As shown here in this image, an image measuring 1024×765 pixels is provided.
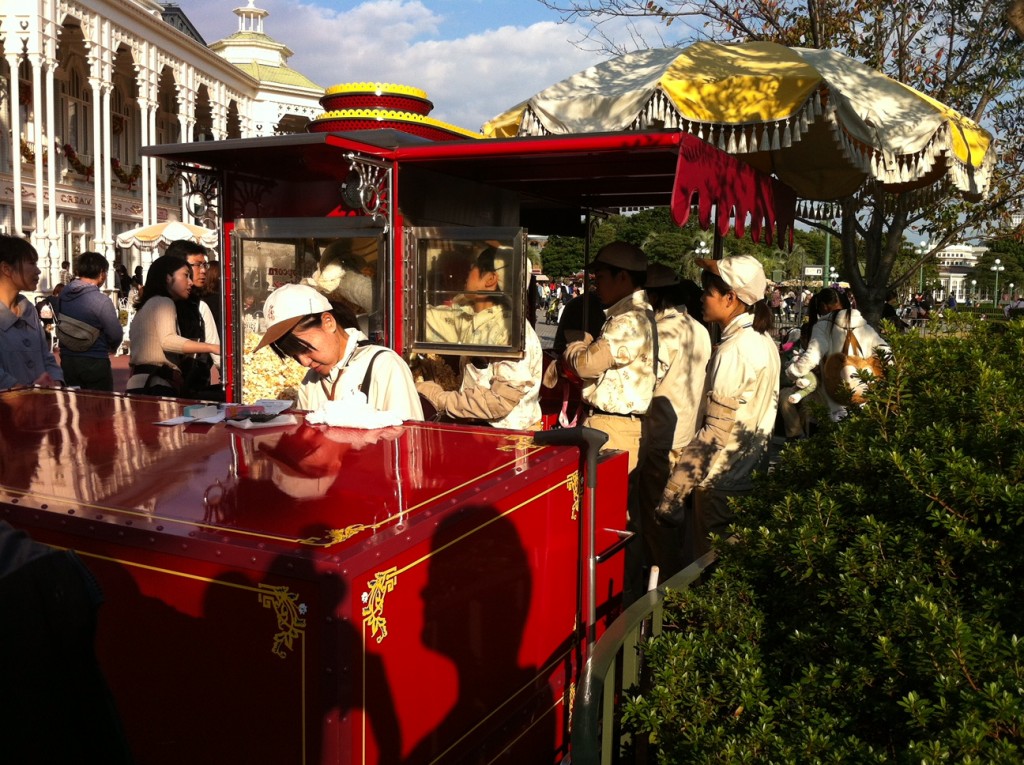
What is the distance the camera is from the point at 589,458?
11.0 feet

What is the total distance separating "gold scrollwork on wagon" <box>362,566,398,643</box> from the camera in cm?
218

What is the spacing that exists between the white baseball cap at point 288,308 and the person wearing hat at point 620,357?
5.48 ft

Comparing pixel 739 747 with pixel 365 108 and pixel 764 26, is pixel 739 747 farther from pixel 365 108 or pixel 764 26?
pixel 764 26

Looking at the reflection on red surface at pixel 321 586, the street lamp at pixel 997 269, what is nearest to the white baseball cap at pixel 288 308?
the reflection on red surface at pixel 321 586

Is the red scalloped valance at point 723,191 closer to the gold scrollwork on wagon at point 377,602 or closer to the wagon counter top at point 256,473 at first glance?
the wagon counter top at point 256,473

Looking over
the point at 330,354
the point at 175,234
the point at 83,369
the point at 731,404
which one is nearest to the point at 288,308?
the point at 330,354

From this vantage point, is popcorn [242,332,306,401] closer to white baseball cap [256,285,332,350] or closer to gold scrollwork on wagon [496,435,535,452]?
white baseball cap [256,285,332,350]

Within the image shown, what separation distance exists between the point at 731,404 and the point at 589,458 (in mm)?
1341

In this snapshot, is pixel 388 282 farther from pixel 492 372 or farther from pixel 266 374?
pixel 266 374

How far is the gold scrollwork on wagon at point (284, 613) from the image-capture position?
2.13 m

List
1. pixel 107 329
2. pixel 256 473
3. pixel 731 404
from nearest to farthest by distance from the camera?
pixel 256 473 < pixel 731 404 < pixel 107 329

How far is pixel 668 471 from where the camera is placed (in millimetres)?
5359

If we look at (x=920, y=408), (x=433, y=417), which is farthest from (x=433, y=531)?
(x=433, y=417)

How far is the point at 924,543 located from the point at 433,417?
3.48m
